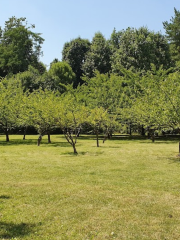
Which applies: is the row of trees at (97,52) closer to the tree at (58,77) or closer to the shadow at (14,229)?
the tree at (58,77)

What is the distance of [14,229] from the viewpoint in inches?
270

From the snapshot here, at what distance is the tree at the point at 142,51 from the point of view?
43.5 m

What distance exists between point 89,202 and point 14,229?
9.91ft

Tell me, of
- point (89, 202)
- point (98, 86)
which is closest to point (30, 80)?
point (98, 86)

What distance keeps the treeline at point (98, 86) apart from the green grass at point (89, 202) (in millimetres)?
6696

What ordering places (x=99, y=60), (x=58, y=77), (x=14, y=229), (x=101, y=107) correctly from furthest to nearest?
(x=99, y=60) < (x=58, y=77) < (x=101, y=107) < (x=14, y=229)

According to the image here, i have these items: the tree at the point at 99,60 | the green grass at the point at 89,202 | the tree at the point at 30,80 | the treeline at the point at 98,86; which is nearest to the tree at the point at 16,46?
the treeline at the point at 98,86

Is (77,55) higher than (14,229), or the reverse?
(77,55)

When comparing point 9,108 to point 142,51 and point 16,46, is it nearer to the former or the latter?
point 142,51

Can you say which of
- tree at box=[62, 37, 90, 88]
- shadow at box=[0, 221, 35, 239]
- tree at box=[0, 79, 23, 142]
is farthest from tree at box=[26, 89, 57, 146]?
tree at box=[62, 37, 90, 88]

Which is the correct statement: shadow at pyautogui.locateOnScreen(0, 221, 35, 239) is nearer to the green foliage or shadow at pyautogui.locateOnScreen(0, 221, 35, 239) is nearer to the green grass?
the green grass

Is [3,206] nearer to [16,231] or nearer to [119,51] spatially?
[16,231]

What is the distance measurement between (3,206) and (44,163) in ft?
28.7

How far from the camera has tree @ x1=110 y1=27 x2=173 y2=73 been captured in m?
43.5
